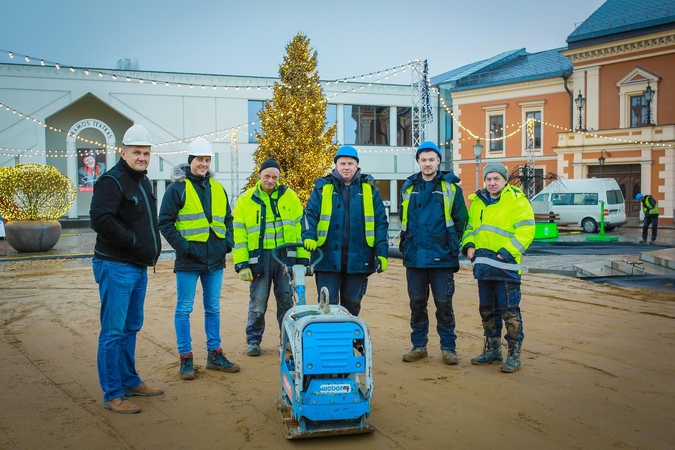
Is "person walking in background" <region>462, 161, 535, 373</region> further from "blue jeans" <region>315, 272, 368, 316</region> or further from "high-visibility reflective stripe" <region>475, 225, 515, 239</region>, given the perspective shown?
"blue jeans" <region>315, 272, 368, 316</region>

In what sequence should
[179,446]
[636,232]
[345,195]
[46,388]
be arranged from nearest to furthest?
1. [179,446]
2. [46,388]
3. [345,195]
4. [636,232]

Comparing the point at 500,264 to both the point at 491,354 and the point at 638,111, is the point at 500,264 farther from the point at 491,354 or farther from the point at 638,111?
the point at 638,111

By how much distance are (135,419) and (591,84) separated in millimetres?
33582

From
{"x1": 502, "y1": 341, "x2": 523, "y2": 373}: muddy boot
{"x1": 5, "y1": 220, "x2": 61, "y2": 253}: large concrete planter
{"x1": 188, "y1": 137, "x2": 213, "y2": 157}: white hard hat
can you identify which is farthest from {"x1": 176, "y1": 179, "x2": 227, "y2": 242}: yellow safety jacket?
{"x1": 5, "y1": 220, "x2": 61, "y2": 253}: large concrete planter

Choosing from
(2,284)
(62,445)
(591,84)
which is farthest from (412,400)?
(591,84)

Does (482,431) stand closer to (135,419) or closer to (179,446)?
(179,446)

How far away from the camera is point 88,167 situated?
37.7 m

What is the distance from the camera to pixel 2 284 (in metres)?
12.5

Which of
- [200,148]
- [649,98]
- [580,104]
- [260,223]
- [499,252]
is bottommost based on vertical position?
[499,252]

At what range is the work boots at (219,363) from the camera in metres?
5.72

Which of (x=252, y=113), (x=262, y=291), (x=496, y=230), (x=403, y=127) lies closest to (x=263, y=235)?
(x=262, y=291)

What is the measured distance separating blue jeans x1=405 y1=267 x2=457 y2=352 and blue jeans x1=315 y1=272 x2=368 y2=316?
1.66ft

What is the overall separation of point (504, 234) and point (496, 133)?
33990mm

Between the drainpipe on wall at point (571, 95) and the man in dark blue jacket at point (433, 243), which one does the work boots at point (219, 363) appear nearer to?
the man in dark blue jacket at point (433, 243)
